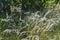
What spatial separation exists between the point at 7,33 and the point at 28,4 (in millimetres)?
911

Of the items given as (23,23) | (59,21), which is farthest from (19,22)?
(59,21)

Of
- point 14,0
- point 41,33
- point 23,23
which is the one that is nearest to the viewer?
point 41,33

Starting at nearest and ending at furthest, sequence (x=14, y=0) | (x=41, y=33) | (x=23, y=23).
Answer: (x=41, y=33), (x=23, y=23), (x=14, y=0)

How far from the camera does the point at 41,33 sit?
4.56 metres

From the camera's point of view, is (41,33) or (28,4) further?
(28,4)

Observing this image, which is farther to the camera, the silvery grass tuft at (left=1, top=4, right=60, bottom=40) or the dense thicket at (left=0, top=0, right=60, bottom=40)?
the dense thicket at (left=0, top=0, right=60, bottom=40)

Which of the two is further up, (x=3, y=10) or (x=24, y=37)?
(x=3, y=10)

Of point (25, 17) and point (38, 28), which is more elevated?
point (25, 17)

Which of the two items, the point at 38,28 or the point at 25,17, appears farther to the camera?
the point at 25,17

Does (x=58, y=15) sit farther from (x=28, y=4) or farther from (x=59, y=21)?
(x=28, y=4)

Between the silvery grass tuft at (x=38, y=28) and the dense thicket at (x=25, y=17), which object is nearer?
the silvery grass tuft at (x=38, y=28)

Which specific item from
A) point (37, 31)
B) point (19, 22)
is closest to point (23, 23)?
point (19, 22)

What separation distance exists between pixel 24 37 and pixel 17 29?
23 cm

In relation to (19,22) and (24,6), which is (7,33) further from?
(24,6)
